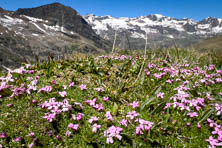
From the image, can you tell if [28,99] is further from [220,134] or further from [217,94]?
[217,94]

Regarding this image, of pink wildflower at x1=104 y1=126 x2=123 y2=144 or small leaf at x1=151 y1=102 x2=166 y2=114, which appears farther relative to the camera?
small leaf at x1=151 y1=102 x2=166 y2=114

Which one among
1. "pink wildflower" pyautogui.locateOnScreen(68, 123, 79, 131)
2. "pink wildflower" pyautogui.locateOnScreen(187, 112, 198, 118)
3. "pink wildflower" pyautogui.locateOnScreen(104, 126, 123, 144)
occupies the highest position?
"pink wildflower" pyautogui.locateOnScreen(187, 112, 198, 118)

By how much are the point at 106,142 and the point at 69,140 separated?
0.69m

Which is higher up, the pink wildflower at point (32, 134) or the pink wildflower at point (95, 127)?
the pink wildflower at point (95, 127)

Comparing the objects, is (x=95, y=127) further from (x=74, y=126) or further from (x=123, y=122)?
(x=123, y=122)

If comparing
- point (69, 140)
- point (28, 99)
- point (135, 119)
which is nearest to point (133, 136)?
point (135, 119)

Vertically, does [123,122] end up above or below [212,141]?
above

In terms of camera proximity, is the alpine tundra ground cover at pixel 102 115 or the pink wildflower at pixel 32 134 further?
the alpine tundra ground cover at pixel 102 115

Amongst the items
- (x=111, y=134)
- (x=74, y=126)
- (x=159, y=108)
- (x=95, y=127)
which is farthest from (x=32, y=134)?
(x=159, y=108)

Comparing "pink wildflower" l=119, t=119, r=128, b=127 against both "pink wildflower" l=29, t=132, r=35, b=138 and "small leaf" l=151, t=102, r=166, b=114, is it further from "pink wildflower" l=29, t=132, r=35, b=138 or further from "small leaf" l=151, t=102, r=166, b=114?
"pink wildflower" l=29, t=132, r=35, b=138

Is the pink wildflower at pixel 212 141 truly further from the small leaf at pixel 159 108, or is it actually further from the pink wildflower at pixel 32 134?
the pink wildflower at pixel 32 134

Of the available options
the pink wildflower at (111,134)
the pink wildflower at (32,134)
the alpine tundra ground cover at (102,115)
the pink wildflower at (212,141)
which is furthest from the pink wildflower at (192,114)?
the pink wildflower at (32,134)

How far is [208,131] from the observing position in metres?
3.64

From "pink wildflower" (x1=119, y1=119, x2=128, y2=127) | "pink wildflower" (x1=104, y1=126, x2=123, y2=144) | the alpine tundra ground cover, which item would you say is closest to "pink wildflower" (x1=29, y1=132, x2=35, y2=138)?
the alpine tundra ground cover
